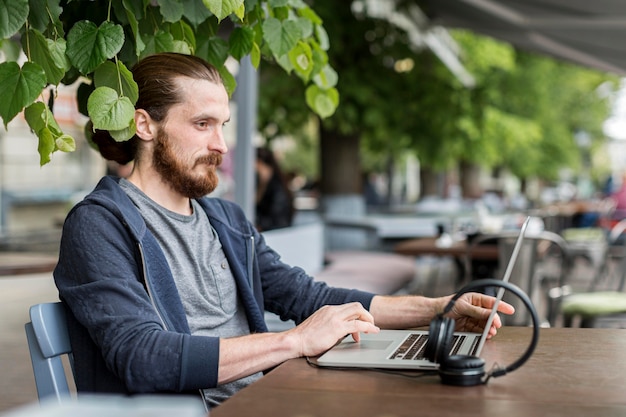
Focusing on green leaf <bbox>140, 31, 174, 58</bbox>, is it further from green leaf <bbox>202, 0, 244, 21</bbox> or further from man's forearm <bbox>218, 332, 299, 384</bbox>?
man's forearm <bbox>218, 332, 299, 384</bbox>

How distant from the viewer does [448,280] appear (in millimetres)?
13227

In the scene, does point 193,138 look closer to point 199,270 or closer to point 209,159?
point 209,159

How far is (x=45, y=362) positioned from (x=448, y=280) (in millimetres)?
11301

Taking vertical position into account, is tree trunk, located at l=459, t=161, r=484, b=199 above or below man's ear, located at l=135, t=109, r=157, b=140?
below

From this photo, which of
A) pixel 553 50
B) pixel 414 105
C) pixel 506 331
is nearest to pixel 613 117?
pixel 553 50

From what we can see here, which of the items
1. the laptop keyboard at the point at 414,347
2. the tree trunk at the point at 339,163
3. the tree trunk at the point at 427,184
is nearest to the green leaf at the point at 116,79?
the laptop keyboard at the point at 414,347

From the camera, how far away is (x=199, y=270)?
8.53ft

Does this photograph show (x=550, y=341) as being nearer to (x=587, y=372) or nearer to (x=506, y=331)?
(x=506, y=331)

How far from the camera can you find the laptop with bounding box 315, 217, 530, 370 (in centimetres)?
198

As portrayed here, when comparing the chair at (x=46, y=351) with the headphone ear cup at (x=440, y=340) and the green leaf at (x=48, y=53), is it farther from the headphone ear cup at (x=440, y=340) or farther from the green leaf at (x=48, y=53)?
the headphone ear cup at (x=440, y=340)

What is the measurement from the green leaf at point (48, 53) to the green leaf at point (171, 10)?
0.32 metres

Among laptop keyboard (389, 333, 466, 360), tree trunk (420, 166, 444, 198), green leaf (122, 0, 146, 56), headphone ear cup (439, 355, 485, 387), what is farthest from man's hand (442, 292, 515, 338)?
tree trunk (420, 166, 444, 198)

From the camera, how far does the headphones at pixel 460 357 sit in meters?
1.80

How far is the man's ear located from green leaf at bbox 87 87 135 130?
223 millimetres
